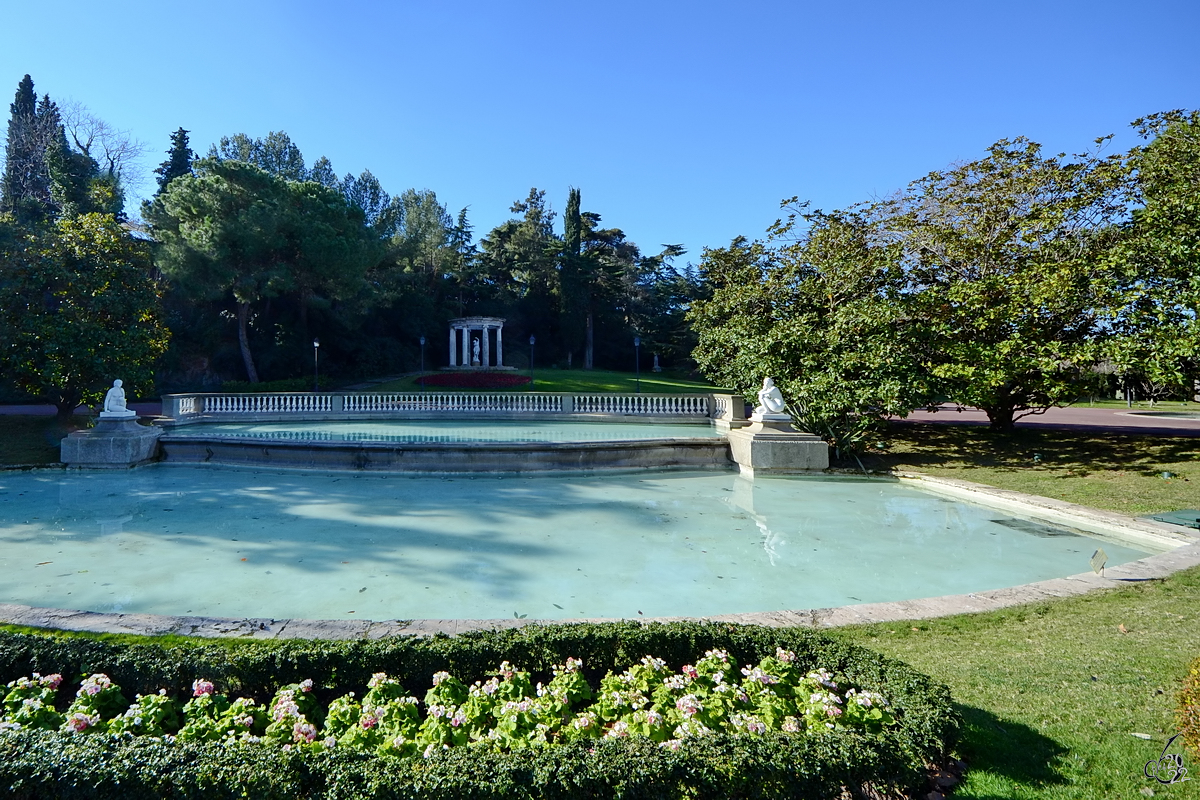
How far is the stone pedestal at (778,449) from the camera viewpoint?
12.7m

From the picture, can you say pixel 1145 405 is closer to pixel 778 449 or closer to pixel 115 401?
pixel 778 449

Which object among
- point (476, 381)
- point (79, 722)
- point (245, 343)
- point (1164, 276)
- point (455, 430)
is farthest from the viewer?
point (476, 381)

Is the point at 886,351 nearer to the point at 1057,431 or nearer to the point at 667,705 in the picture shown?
the point at 1057,431

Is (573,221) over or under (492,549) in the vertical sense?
over

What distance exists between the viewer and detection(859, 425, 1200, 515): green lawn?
9914 millimetres

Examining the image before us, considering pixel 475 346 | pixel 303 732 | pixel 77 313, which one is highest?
pixel 475 346

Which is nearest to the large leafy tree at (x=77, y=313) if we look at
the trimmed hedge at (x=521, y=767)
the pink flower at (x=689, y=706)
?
the trimmed hedge at (x=521, y=767)

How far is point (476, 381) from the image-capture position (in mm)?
36000

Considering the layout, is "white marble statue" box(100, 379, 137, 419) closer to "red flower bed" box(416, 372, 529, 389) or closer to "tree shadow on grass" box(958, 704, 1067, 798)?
"tree shadow on grass" box(958, 704, 1067, 798)

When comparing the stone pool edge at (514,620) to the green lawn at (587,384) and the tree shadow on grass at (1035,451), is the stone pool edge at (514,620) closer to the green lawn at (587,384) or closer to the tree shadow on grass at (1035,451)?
the tree shadow on grass at (1035,451)

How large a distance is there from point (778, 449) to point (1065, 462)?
20.1 ft

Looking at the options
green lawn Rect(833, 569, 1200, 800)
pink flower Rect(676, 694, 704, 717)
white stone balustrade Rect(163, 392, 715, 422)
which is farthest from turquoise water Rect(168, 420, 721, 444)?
pink flower Rect(676, 694, 704, 717)

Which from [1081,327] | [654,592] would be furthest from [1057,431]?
[654,592]

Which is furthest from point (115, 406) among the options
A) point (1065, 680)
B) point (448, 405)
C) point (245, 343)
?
point (245, 343)
